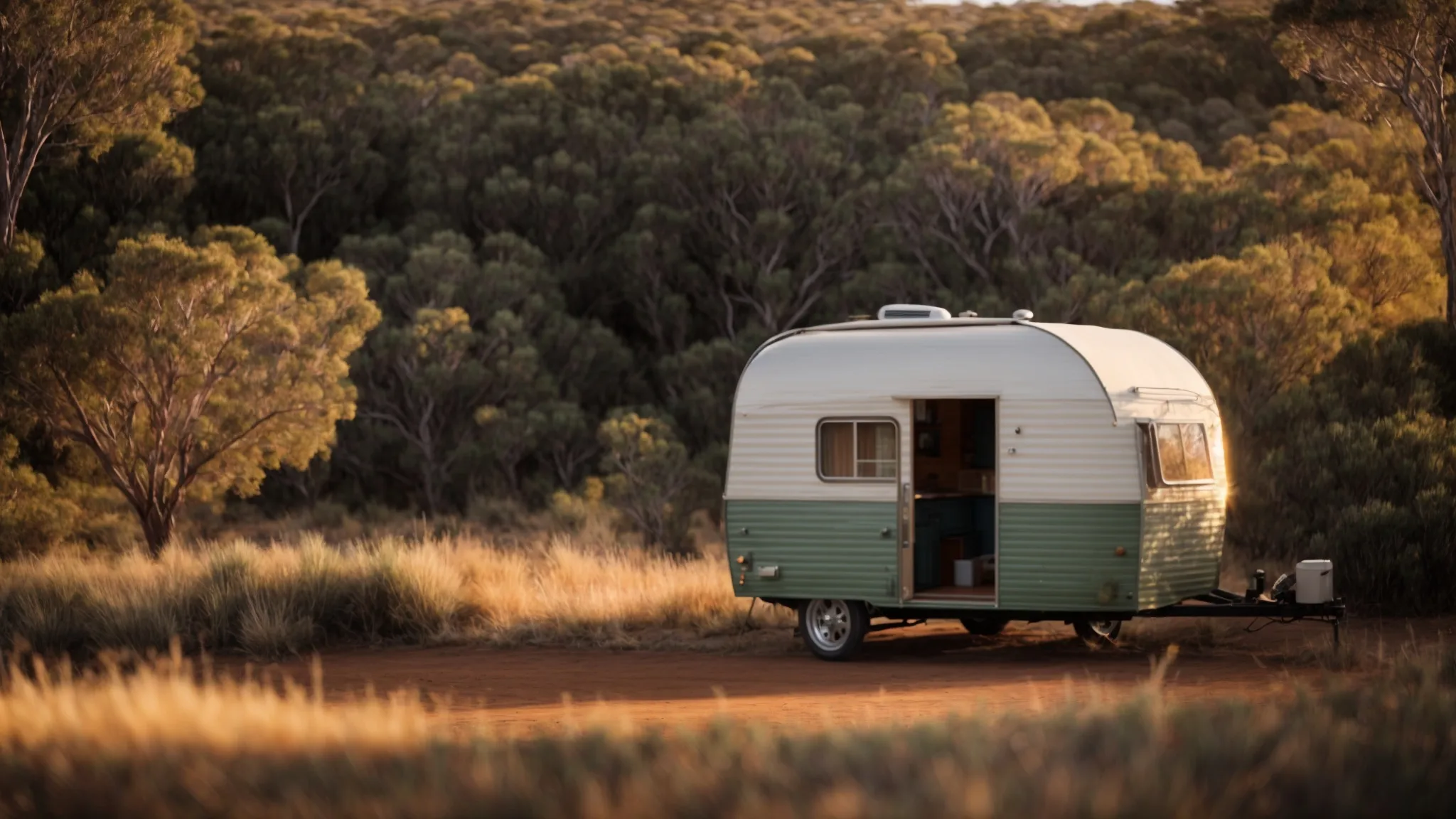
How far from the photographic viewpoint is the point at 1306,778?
19.9 ft

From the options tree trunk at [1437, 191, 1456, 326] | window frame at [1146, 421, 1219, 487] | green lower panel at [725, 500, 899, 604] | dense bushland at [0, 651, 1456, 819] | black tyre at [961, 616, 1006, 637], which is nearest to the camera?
dense bushland at [0, 651, 1456, 819]

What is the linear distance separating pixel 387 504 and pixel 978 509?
21366mm

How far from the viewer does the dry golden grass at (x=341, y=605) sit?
15359 mm

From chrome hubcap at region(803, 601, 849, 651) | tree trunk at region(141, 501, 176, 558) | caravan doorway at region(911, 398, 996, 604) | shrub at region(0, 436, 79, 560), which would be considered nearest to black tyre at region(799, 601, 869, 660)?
→ chrome hubcap at region(803, 601, 849, 651)

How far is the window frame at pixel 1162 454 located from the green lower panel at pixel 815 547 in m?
2.18

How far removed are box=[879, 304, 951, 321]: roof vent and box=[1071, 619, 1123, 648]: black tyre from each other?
3065 millimetres

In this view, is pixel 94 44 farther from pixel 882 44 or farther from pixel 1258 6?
pixel 1258 6

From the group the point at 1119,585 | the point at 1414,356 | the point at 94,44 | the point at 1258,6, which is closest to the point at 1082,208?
the point at 1414,356

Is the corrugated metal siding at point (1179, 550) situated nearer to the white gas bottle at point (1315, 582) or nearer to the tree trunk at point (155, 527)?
the white gas bottle at point (1315, 582)

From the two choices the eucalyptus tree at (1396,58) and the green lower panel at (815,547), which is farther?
the eucalyptus tree at (1396,58)

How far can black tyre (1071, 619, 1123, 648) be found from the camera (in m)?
14.5

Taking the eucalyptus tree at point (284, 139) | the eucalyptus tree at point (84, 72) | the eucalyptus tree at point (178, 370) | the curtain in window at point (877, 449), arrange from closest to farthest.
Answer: the curtain in window at point (877, 449) < the eucalyptus tree at point (178, 370) < the eucalyptus tree at point (84, 72) < the eucalyptus tree at point (284, 139)

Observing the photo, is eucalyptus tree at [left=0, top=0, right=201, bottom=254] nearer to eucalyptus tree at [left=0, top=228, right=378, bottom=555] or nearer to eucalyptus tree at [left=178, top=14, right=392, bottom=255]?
eucalyptus tree at [left=0, top=228, right=378, bottom=555]

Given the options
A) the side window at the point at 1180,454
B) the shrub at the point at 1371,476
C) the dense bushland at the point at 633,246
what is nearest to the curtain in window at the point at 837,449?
the side window at the point at 1180,454
